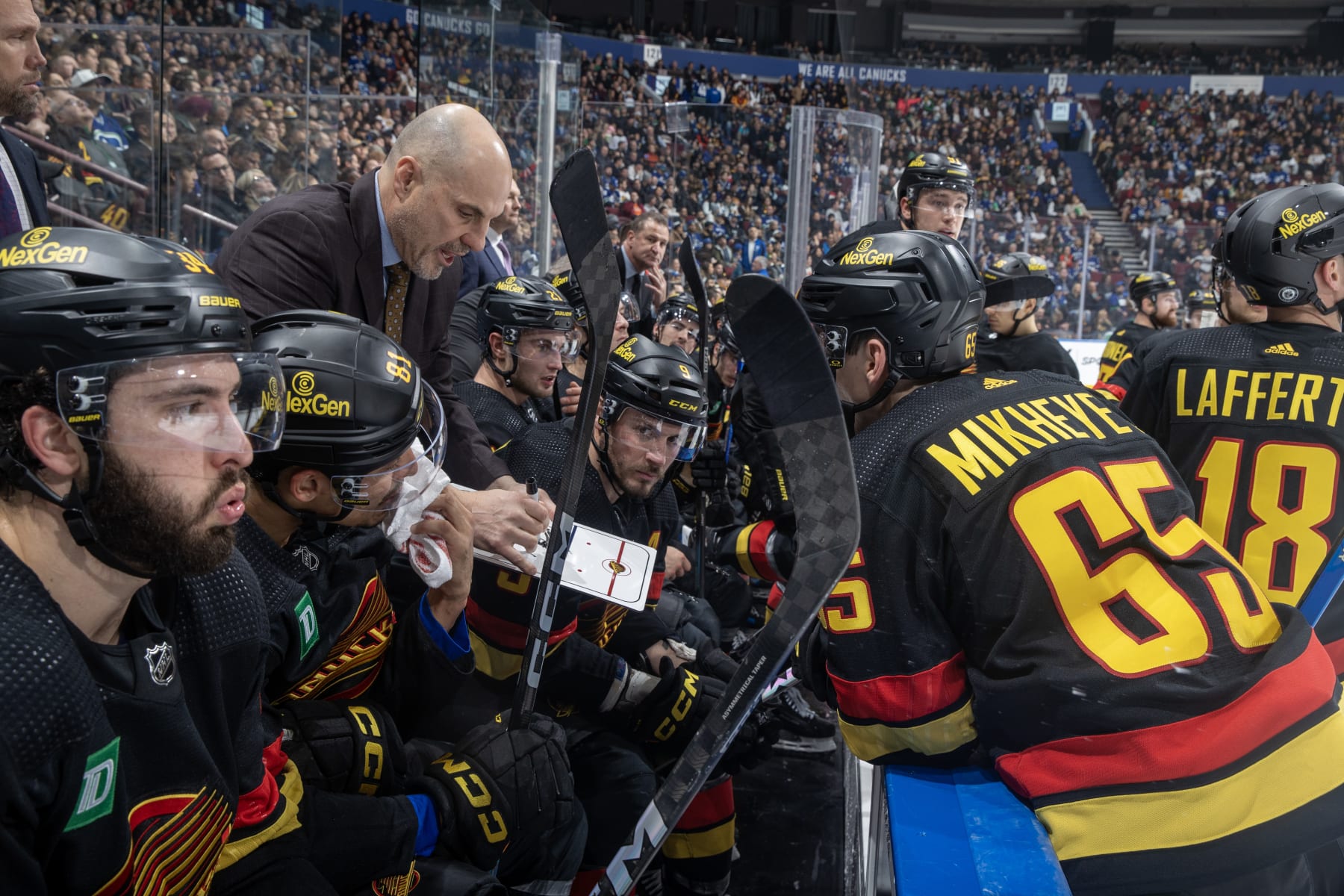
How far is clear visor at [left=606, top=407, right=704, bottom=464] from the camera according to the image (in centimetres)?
274

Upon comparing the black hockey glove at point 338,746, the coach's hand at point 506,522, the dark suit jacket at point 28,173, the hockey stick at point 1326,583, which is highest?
the dark suit jacket at point 28,173

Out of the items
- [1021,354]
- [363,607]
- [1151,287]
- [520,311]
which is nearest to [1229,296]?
[1021,354]

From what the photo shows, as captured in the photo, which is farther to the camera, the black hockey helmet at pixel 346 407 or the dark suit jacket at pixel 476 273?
the dark suit jacket at pixel 476 273

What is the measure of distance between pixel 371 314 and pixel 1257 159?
66.9 feet

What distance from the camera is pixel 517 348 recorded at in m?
3.59

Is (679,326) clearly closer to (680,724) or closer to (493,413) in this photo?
(493,413)

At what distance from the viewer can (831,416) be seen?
4.86 feet

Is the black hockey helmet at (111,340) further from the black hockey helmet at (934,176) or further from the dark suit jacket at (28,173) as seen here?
the black hockey helmet at (934,176)

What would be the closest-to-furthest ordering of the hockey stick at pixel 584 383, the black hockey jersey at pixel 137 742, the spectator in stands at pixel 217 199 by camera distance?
the black hockey jersey at pixel 137 742 < the hockey stick at pixel 584 383 < the spectator in stands at pixel 217 199

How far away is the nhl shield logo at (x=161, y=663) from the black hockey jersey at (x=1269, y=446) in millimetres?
2346

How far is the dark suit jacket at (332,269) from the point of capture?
91.3 inches

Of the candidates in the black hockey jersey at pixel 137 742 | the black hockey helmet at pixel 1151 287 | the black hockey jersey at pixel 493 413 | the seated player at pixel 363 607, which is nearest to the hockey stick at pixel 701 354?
the black hockey jersey at pixel 493 413

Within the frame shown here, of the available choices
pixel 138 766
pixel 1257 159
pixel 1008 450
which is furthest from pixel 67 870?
pixel 1257 159

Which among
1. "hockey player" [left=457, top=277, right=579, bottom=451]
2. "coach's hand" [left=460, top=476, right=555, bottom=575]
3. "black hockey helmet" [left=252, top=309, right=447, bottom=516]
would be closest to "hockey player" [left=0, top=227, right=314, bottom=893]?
"black hockey helmet" [left=252, top=309, right=447, bottom=516]
